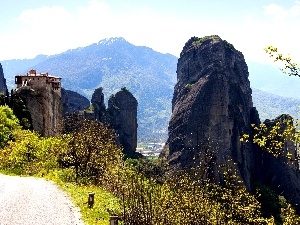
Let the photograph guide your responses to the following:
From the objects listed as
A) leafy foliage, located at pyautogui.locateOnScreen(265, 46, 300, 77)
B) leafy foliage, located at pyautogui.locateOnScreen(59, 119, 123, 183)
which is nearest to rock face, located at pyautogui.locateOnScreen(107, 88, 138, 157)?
leafy foliage, located at pyautogui.locateOnScreen(59, 119, 123, 183)

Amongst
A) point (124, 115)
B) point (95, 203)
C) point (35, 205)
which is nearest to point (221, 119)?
point (124, 115)

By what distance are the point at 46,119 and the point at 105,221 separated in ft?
163

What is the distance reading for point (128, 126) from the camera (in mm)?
173875

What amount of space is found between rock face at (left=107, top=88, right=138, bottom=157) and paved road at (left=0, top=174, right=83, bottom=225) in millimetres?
132710

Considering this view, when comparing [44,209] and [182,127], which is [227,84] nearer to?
[182,127]

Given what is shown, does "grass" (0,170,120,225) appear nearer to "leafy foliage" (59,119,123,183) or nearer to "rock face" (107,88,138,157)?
"leafy foliage" (59,119,123,183)

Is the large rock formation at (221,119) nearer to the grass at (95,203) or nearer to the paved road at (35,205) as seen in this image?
the grass at (95,203)

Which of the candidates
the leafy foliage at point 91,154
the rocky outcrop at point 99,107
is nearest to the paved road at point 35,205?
the leafy foliage at point 91,154

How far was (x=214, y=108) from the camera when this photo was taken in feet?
441

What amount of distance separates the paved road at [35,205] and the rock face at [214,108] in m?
94.2

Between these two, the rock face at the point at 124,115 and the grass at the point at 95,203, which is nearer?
the grass at the point at 95,203

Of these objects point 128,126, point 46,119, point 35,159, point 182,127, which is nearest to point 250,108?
point 182,127

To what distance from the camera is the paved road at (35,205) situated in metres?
25.1

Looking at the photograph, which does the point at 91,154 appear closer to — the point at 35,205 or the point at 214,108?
the point at 35,205
